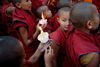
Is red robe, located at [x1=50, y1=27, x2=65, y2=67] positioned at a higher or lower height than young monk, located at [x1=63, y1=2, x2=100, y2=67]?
lower

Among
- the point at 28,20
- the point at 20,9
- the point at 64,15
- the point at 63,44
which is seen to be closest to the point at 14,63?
the point at 63,44

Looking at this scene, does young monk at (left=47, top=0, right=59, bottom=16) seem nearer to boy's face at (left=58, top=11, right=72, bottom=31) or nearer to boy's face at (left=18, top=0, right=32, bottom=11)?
boy's face at (left=18, top=0, right=32, bottom=11)

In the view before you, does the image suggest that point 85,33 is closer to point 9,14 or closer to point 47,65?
point 47,65

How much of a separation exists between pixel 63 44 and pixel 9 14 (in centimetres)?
147

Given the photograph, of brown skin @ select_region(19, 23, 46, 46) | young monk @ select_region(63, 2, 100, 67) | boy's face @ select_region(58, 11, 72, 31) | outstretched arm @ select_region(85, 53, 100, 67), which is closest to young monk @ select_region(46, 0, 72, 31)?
brown skin @ select_region(19, 23, 46, 46)

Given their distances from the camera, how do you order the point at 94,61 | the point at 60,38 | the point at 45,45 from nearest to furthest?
the point at 94,61
the point at 45,45
the point at 60,38

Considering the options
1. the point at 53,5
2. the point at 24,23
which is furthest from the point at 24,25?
the point at 53,5

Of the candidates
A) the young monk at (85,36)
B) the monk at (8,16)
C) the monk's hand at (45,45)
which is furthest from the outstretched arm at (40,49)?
the monk at (8,16)

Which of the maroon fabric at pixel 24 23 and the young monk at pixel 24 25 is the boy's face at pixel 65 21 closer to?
the young monk at pixel 24 25

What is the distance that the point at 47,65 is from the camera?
1132mm

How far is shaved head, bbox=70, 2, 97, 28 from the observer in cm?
100

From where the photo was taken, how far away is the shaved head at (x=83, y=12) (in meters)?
1.00

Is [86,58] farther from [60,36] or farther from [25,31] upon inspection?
[25,31]

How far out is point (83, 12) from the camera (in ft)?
3.29
